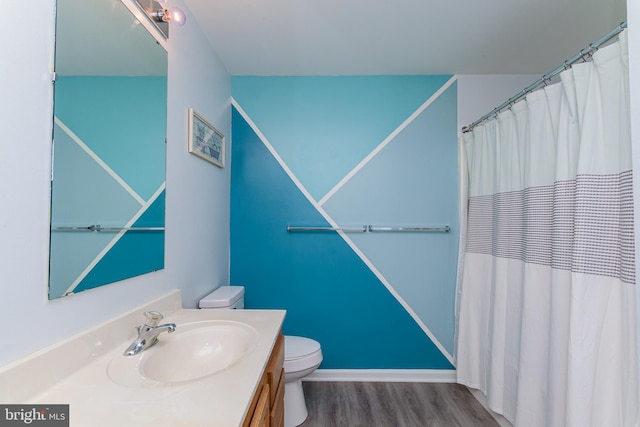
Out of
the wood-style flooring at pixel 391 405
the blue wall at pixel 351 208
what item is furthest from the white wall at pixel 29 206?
the wood-style flooring at pixel 391 405

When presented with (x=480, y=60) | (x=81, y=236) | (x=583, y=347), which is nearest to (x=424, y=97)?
(x=480, y=60)

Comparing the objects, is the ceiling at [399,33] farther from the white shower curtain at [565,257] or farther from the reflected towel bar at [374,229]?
the reflected towel bar at [374,229]

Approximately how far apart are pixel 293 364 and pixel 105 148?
1.42 m

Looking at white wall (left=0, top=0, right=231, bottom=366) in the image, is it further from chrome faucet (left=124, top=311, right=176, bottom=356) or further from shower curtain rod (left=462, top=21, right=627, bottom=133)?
shower curtain rod (left=462, top=21, right=627, bottom=133)

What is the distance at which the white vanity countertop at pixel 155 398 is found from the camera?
64cm

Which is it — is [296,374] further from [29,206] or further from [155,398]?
[29,206]

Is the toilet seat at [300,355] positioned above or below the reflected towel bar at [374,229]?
below

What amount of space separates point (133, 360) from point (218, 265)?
46.5 inches

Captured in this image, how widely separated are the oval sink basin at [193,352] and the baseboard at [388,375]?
4.53ft

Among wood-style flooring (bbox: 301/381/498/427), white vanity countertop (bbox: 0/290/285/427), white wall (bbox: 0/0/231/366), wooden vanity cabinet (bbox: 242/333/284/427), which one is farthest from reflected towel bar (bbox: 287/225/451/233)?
white vanity countertop (bbox: 0/290/285/427)

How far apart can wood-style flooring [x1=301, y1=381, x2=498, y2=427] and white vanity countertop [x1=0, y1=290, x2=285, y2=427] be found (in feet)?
4.33

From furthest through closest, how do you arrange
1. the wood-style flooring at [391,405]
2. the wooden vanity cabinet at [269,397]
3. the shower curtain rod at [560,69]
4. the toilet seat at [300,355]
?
the wood-style flooring at [391,405] → the toilet seat at [300,355] → the shower curtain rod at [560,69] → the wooden vanity cabinet at [269,397]

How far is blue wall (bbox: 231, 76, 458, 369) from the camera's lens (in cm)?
233

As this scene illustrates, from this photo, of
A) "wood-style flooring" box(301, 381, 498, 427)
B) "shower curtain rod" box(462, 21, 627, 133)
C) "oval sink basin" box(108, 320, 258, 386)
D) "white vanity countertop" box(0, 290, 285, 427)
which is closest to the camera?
"white vanity countertop" box(0, 290, 285, 427)
